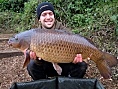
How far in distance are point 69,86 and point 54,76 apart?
198mm

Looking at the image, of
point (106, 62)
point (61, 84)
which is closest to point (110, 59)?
point (106, 62)

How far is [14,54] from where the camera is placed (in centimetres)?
448

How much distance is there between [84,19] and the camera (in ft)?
15.6

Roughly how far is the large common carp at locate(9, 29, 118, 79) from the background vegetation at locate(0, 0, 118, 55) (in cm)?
120

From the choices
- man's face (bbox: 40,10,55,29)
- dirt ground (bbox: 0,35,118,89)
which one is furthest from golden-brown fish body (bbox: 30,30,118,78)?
dirt ground (bbox: 0,35,118,89)

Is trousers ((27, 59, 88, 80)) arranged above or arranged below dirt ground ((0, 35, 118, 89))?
above

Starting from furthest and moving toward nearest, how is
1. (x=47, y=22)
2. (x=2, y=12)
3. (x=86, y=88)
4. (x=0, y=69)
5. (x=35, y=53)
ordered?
(x=2, y=12) < (x=0, y=69) < (x=86, y=88) < (x=47, y=22) < (x=35, y=53)

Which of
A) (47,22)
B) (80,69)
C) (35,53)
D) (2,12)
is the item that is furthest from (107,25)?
(2,12)

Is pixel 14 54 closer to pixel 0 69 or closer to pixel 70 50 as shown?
pixel 0 69

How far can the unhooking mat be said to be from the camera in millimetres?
2984

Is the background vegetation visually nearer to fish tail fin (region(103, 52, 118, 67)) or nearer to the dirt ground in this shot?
the dirt ground

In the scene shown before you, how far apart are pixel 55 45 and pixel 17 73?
4.54ft

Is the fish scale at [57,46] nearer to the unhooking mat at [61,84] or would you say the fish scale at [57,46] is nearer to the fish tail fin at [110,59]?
the fish tail fin at [110,59]

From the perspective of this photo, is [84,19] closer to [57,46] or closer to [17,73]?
[17,73]
